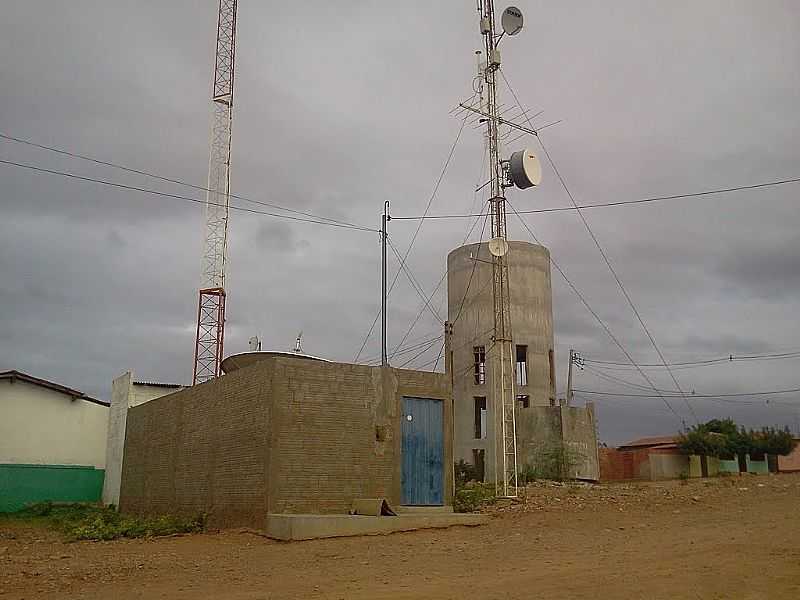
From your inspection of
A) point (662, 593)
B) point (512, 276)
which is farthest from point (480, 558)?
point (512, 276)

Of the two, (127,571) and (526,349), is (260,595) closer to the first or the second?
(127,571)

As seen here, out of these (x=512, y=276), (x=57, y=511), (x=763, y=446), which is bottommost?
(x=57, y=511)

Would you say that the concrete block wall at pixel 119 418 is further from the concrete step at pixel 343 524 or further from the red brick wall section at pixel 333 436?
the concrete step at pixel 343 524

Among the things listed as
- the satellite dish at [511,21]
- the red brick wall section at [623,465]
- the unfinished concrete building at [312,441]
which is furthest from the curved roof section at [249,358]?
the red brick wall section at [623,465]

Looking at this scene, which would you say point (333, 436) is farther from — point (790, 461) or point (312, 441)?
point (790, 461)

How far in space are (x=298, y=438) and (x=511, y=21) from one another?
17.2 metres

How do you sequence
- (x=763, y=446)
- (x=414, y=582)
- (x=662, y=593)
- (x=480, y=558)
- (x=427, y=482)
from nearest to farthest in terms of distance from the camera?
(x=662, y=593) → (x=414, y=582) → (x=480, y=558) → (x=427, y=482) → (x=763, y=446)

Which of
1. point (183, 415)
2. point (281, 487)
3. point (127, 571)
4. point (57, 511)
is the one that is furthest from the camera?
point (57, 511)

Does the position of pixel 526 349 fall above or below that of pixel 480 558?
above

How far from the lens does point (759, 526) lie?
59.8ft

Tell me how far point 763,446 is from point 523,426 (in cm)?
2221

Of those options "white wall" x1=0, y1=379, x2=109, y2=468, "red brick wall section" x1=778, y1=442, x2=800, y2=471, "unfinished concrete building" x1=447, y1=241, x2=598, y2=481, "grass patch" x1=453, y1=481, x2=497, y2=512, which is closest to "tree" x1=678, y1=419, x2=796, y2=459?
"red brick wall section" x1=778, y1=442, x2=800, y2=471

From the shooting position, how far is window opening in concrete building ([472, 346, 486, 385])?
43.2m

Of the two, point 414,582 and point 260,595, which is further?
point 414,582
